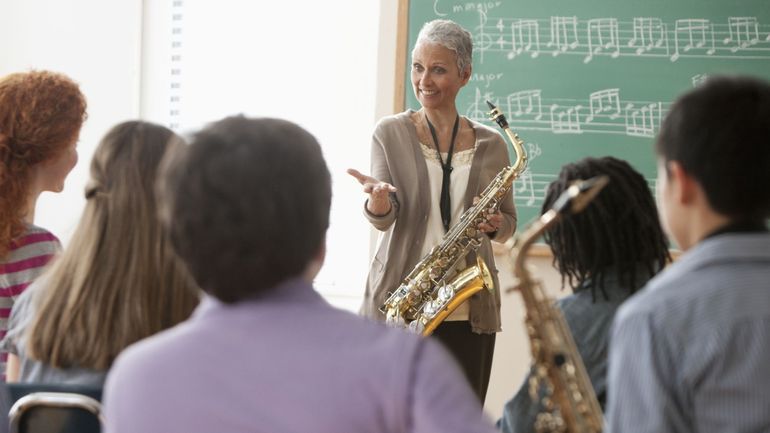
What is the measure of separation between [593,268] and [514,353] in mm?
2543

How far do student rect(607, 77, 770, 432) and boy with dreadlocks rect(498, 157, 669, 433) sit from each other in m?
0.61

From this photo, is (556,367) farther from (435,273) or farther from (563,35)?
(563,35)

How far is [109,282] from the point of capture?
1810 millimetres

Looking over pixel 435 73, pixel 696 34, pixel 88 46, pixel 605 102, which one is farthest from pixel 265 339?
pixel 88 46

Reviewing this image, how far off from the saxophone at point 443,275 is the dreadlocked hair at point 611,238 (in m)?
1.18

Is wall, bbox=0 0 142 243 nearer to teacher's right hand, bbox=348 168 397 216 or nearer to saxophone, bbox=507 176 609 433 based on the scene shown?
teacher's right hand, bbox=348 168 397 216

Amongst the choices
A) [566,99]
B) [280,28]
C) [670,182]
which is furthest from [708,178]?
[280,28]

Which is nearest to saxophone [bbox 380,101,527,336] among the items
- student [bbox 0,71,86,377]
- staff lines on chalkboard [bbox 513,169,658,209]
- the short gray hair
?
the short gray hair

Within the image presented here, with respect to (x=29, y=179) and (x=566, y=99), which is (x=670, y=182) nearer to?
(x=29, y=179)

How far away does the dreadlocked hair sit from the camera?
2.05m

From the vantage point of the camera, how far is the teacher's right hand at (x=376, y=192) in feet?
10.2

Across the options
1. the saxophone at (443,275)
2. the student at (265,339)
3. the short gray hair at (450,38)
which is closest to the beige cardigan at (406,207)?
the saxophone at (443,275)

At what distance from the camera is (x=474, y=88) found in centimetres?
445

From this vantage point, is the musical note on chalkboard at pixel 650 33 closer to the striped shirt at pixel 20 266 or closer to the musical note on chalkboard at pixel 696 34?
the musical note on chalkboard at pixel 696 34
